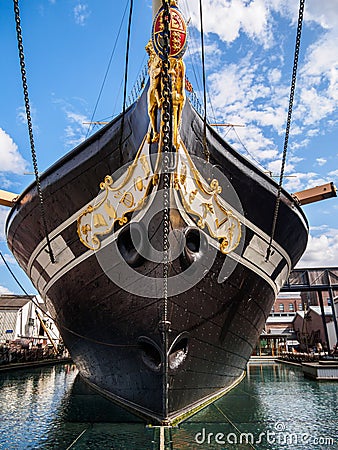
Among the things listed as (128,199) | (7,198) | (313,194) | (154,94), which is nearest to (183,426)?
(128,199)

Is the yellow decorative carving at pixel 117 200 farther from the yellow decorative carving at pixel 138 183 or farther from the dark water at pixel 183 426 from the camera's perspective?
the dark water at pixel 183 426

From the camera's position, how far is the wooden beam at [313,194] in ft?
18.8

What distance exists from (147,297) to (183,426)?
1.48m

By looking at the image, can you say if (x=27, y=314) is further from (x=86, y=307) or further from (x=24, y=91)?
(x=24, y=91)

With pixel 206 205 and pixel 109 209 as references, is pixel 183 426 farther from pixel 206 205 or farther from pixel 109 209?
pixel 109 209

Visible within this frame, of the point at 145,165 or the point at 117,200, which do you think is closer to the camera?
the point at 145,165

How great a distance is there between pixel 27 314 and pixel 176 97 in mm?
27054

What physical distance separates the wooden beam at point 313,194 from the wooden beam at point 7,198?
4.87 meters

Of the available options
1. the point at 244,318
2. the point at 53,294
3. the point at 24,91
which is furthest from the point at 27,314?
the point at 24,91

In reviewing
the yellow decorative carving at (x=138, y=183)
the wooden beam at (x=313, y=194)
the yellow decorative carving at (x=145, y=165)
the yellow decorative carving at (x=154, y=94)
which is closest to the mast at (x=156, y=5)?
the yellow decorative carving at (x=154, y=94)

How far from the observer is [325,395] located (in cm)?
673

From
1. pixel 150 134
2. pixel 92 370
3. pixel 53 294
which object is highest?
pixel 150 134

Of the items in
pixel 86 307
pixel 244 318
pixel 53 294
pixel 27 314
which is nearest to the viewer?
pixel 86 307

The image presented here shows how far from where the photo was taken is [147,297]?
14.1 feet
